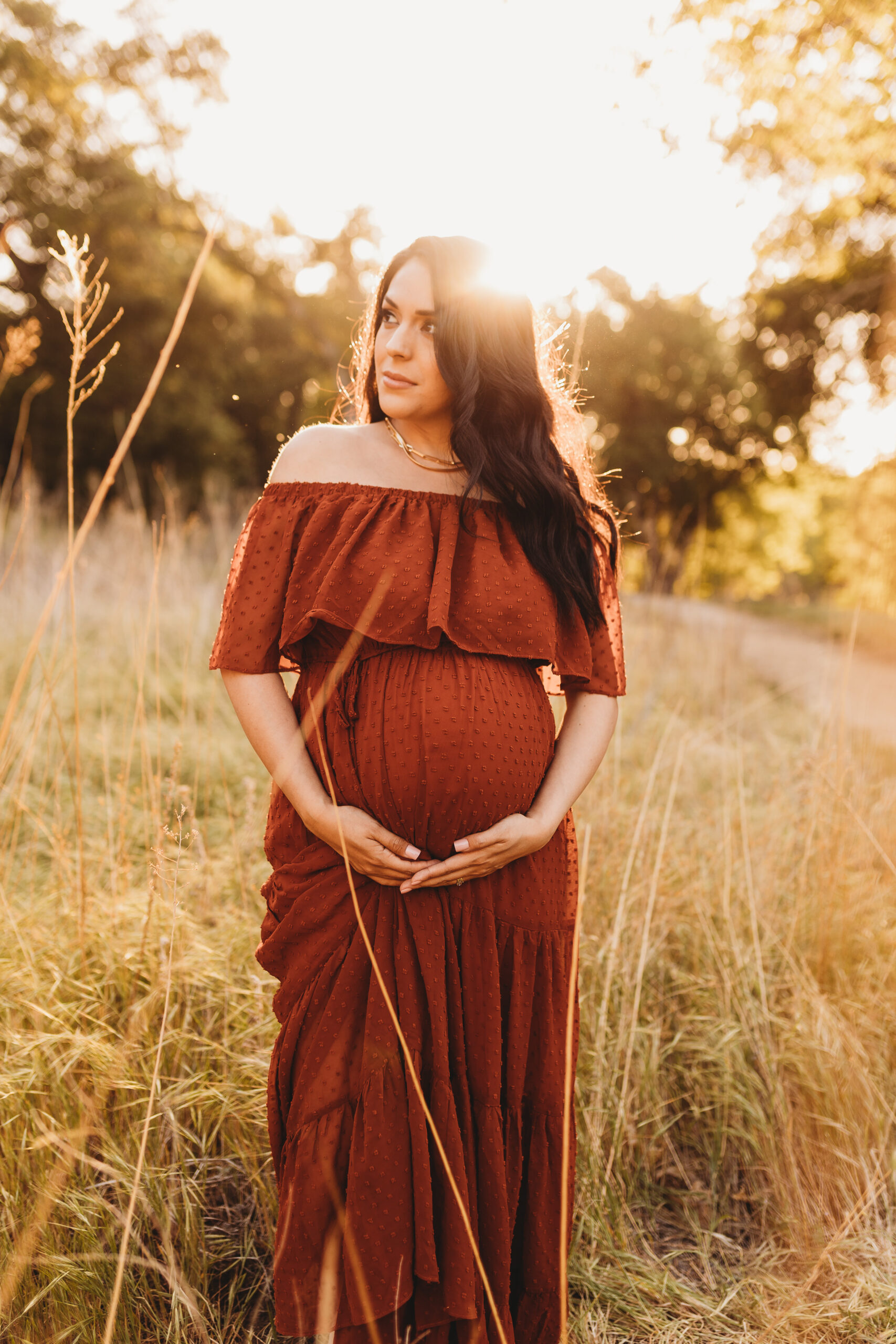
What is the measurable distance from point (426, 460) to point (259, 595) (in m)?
0.43

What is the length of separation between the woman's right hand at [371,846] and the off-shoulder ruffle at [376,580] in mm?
279

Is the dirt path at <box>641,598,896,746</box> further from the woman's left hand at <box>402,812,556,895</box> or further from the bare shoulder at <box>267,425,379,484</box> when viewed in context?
the bare shoulder at <box>267,425,379,484</box>

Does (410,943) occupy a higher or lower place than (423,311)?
lower

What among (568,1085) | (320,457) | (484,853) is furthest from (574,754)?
(320,457)

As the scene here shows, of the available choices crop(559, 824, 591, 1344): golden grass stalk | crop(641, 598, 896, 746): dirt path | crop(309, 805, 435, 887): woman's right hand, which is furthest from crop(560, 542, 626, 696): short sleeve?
crop(641, 598, 896, 746): dirt path

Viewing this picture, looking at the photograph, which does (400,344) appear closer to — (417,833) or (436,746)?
(436,746)

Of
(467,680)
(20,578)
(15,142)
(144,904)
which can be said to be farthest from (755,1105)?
(15,142)

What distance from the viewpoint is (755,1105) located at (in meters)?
2.18

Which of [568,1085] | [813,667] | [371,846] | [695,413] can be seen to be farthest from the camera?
[695,413]

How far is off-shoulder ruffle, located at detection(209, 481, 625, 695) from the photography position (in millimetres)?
1397

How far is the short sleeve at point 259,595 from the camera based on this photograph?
4.60 ft

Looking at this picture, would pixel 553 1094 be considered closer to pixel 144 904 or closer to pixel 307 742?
pixel 307 742

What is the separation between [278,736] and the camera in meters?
1.41

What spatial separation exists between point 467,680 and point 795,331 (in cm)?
1297
